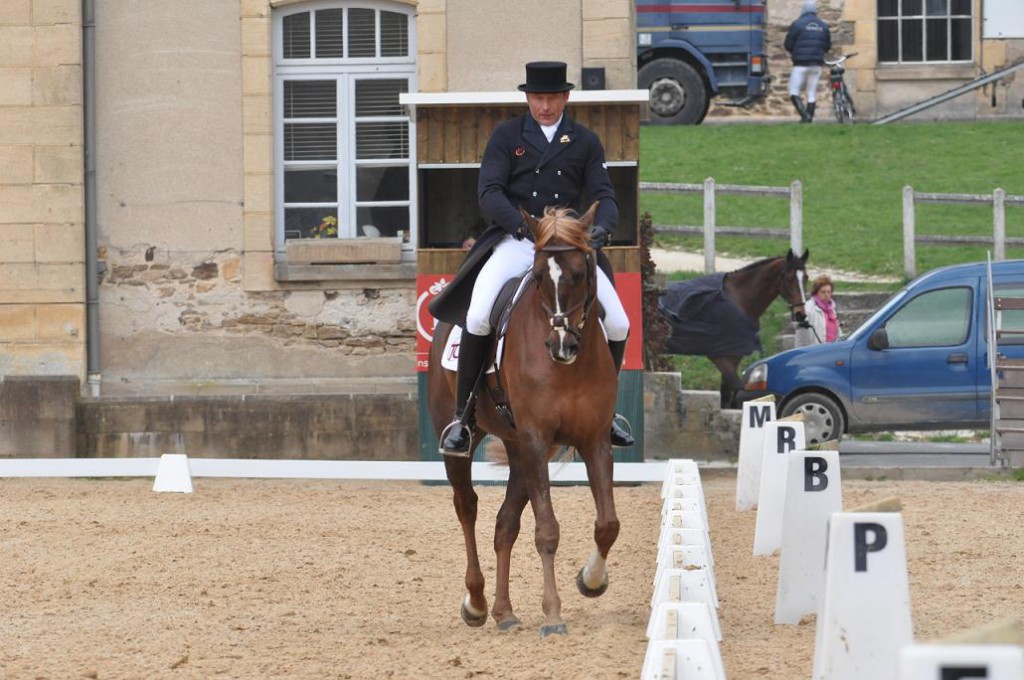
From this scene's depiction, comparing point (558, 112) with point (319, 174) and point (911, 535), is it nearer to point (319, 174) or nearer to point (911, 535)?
point (911, 535)

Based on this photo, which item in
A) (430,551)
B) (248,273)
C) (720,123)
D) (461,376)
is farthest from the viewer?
(720,123)

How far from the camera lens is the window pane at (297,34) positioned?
59.4 ft

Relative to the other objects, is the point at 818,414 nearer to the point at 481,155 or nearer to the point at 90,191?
the point at 481,155

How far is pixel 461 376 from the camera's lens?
9.02 m

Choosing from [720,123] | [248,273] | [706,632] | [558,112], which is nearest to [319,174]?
[248,273]

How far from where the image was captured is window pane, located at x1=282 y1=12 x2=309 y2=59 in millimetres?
18109

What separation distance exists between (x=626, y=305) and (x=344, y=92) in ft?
13.0

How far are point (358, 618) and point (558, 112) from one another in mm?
2732

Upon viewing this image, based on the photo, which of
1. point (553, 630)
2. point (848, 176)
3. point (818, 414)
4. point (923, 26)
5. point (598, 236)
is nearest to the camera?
point (553, 630)

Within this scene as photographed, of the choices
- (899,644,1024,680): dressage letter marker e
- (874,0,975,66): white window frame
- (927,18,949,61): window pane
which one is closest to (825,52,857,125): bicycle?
(874,0,975,66): white window frame

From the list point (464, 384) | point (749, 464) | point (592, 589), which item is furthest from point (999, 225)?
point (592, 589)

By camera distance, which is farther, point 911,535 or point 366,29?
point 366,29

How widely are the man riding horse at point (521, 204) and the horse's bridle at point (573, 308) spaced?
0.49 m

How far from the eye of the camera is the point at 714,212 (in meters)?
23.7
